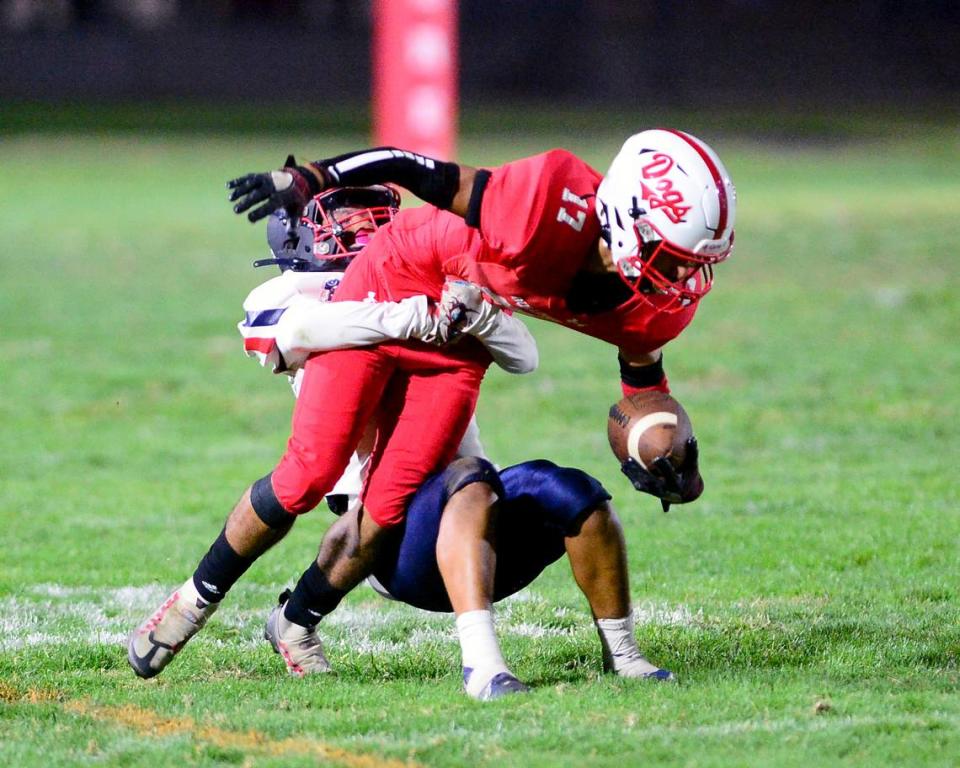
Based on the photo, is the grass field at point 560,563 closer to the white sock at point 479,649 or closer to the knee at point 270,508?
the white sock at point 479,649

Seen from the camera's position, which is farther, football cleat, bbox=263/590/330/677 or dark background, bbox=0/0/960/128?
dark background, bbox=0/0/960/128

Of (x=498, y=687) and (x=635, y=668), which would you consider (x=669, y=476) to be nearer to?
(x=635, y=668)

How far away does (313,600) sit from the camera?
423cm

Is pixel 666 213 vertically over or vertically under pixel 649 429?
over

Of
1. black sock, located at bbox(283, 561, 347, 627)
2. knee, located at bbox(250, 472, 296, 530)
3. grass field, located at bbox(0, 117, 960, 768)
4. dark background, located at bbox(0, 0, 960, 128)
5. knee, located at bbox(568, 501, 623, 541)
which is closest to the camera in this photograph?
grass field, located at bbox(0, 117, 960, 768)

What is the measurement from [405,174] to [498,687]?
4.33 ft

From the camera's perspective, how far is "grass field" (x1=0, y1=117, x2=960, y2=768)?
11.6 ft

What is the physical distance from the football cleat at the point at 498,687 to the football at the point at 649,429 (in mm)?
649

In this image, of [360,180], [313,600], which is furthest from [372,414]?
[360,180]

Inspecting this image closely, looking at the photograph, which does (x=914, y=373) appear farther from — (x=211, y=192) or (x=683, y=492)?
(x=211, y=192)

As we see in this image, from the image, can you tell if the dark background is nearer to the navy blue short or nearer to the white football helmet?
the navy blue short

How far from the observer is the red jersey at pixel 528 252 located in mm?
3785

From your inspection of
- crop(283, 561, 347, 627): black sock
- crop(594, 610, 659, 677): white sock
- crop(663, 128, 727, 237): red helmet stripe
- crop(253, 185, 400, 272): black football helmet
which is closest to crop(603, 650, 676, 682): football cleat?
crop(594, 610, 659, 677): white sock

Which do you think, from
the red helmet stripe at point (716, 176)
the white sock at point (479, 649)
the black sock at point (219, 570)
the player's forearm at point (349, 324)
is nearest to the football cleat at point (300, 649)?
the black sock at point (219, 570)
